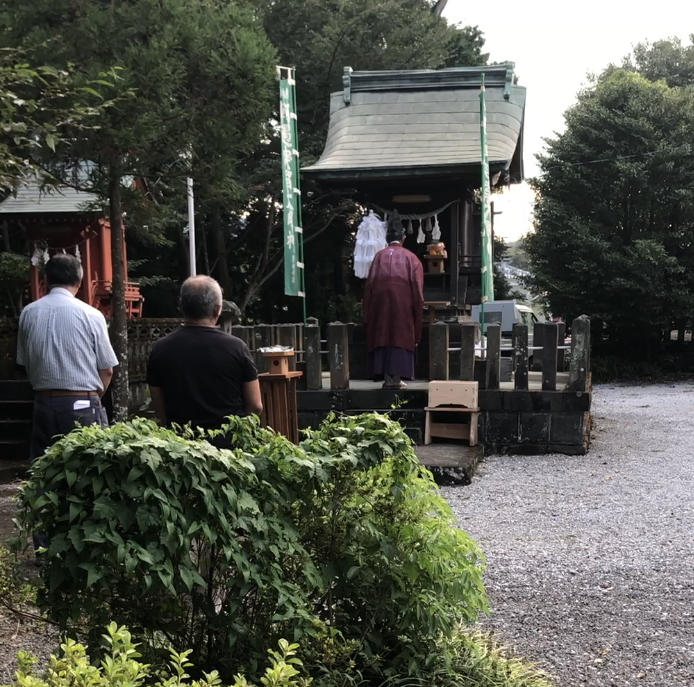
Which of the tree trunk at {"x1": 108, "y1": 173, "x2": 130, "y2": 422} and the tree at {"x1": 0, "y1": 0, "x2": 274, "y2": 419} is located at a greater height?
the tree at {"x1": 0, "y1": 0, "x2": 274, "y2": 419}

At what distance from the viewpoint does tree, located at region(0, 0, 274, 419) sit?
679cm

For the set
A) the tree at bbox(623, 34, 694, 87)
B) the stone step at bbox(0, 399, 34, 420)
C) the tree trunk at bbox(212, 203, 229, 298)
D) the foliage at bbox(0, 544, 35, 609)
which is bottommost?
the foliage at bbox(0, 544, 35, 609)

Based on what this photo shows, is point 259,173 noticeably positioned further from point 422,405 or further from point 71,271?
point 71,271

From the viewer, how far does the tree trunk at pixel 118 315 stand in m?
7.49

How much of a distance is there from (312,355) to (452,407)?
1.68 meters

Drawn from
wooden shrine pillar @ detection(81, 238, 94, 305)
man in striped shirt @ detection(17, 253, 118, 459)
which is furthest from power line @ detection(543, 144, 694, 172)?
man in striped shirt @ detection(17, 253, 118, 459)

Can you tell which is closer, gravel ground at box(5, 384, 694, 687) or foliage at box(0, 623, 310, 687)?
foliage at box(0, 623, 310, 687)

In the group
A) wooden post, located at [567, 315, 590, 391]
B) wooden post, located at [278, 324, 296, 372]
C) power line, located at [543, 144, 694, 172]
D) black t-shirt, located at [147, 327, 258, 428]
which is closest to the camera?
black t-shirt, located at [147, 327, 258, 428]

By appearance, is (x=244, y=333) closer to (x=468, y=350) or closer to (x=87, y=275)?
(x=468, y=350)

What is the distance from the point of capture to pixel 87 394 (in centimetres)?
391

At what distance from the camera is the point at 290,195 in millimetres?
8961

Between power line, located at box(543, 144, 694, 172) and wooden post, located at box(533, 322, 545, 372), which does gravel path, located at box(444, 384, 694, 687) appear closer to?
wooden post, located at box(533, 322, 545, 372)

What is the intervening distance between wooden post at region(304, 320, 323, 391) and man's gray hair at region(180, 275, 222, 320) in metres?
5.05

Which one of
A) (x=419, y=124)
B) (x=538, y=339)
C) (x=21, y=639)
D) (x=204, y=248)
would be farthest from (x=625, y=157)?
(x=21, y=639)
